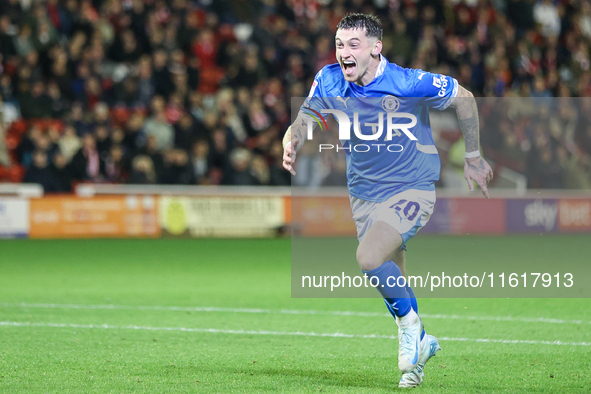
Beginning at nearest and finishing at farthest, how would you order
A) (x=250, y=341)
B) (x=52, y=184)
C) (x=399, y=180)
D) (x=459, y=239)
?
(x=399, y=180) < (x=250, y=341) < (x=52, y=184) < (x=459, y=239)

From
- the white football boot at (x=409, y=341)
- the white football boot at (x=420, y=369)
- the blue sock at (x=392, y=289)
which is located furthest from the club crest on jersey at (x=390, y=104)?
the white football boot at (x=420, y=369)

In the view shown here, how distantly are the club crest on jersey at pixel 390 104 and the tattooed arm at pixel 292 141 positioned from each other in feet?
1.58

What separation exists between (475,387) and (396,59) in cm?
1484

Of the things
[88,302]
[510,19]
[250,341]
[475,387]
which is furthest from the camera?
[510,19]

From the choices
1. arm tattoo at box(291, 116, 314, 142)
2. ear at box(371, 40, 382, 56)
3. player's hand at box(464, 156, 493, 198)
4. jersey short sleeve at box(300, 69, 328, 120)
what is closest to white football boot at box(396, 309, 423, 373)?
player's hand at box(464, 156, 493, 198)

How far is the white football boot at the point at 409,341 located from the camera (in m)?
4.90

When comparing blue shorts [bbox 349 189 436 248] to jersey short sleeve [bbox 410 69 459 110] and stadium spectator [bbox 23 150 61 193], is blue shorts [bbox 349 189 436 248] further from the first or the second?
stadium spectator [bbox 23 150 61 193]

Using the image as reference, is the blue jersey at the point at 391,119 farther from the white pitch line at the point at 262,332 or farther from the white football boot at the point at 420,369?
the white pitch line at the point at 262,332

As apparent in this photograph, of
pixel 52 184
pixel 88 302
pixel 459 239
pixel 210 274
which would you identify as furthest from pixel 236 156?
pixel 88 302

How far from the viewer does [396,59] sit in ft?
62.9

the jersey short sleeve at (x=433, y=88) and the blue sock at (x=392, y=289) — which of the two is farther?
the jersey short sleeve at (x=433, y=88)

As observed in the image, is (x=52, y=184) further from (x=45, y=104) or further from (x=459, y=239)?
Answer: (x=459, y=239)

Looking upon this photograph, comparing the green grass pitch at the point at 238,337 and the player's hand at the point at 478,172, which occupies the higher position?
the player's hand at the point at 478,172

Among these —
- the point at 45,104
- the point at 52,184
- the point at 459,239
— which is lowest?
the point at 459,239
